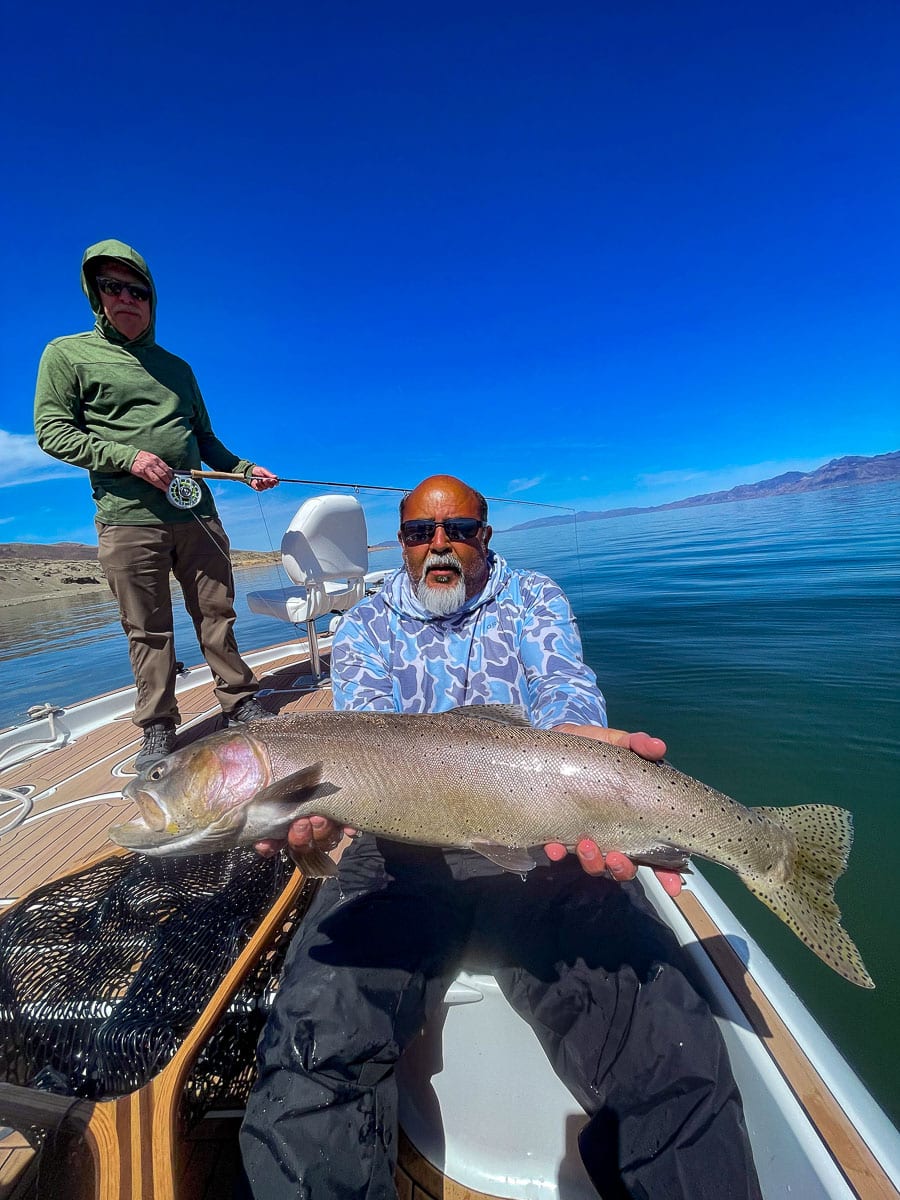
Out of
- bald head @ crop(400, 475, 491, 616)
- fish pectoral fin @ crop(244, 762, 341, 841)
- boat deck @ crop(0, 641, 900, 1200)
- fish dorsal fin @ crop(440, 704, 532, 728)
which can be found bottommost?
boat deck @ crop(0, 641, 900, 1200)

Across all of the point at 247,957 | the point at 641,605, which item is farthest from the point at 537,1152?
the point at 641,605

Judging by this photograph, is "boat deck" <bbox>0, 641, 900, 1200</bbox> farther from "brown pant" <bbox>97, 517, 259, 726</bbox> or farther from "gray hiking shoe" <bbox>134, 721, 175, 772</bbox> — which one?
"brown pant" <bbox>97, 517, 259, 726</bbox>

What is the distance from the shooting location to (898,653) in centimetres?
838

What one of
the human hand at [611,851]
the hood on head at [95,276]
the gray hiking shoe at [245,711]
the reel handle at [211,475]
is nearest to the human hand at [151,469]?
the reel handle at [211,475]

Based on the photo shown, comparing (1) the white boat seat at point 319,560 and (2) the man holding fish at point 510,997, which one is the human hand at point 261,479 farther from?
(2) the man holding fish at point 510,997

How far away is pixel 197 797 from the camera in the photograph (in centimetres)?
231

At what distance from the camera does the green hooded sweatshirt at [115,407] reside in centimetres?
432

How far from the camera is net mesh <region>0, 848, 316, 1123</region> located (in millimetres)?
2041

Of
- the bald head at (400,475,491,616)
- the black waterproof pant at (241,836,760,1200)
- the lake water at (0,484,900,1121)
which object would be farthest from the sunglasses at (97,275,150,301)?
the lake water at (0,484,900,1121)

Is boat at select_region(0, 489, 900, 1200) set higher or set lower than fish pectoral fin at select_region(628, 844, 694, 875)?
lower

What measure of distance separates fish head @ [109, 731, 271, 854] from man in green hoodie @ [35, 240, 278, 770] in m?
2.50

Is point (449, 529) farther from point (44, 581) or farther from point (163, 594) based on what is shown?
point (44, 581)

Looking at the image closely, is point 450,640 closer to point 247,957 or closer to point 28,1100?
point 247,957

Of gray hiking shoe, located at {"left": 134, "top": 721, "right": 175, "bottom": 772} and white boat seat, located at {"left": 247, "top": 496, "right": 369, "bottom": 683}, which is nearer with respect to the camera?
gray hiking shoe, located at {"left": 134, "top": 721, "right": 175, "bottom": 772}
